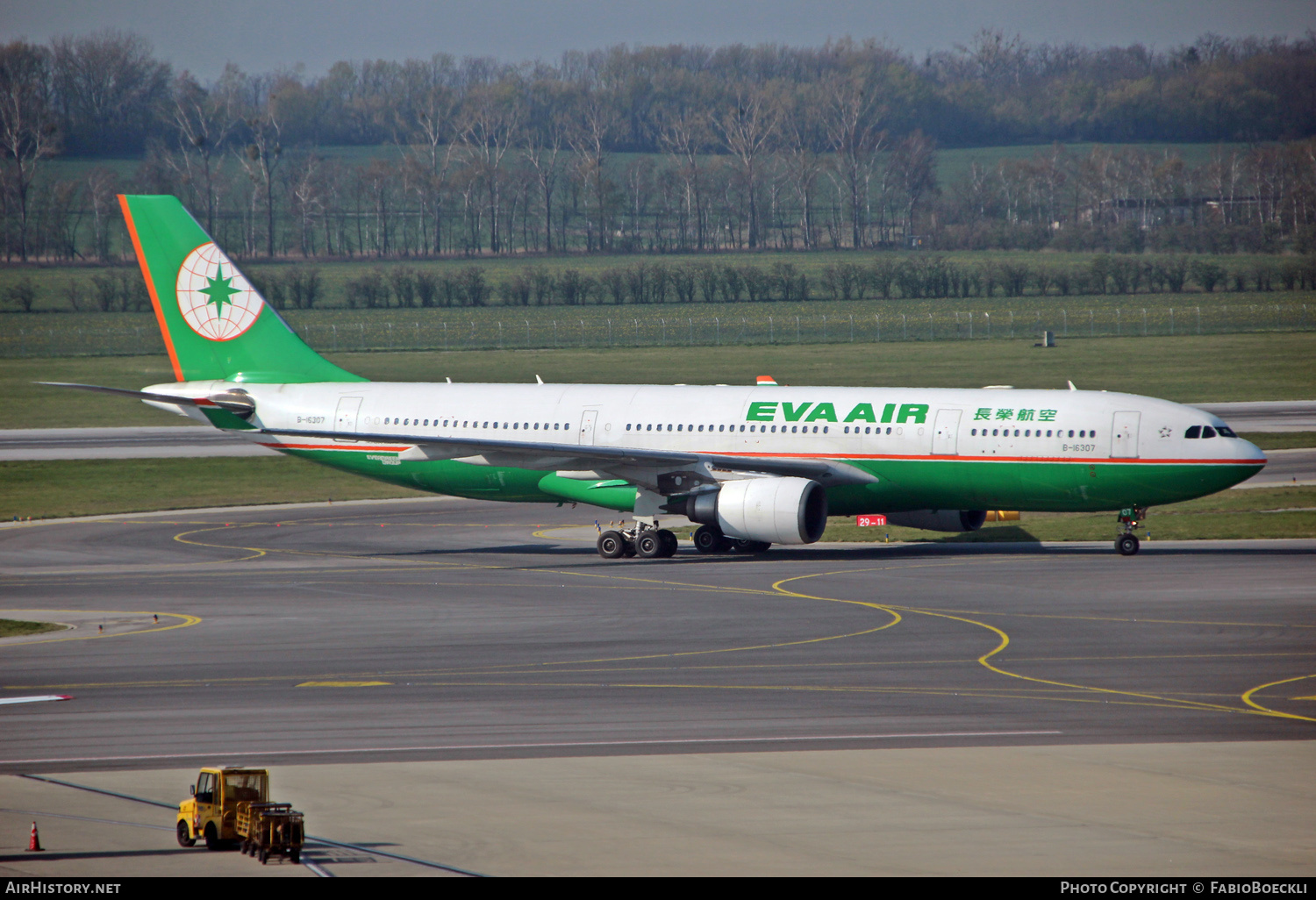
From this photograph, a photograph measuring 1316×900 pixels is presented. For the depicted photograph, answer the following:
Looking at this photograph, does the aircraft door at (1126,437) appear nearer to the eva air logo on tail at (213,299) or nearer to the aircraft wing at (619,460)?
the aircraft wing at (619,460)

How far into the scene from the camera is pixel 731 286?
544 ft

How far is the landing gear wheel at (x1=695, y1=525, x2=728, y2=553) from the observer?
45.5 meters

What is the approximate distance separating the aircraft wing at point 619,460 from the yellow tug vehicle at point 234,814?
2645cm

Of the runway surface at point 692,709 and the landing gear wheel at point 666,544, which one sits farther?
the landing gear wheel at point 666,544

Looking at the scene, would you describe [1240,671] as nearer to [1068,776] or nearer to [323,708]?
[1068,776]

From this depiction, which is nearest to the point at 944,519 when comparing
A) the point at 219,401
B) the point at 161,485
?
the point at 219,401

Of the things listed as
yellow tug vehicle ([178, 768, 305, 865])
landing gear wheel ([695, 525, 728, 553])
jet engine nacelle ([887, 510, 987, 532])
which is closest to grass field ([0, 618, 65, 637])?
yellow tug vehicle ([178, 768, 305, 865])

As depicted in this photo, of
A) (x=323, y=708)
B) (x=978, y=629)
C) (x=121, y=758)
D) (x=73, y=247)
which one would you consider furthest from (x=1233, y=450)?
(x=73, y=247)

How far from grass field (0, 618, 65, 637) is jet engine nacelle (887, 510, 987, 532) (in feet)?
77.0

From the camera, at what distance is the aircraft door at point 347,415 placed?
4916 centimetres

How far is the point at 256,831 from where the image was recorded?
16.6 m

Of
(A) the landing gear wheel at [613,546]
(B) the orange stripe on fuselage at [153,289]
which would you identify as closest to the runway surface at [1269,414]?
(A) the landing gear wheel at [613,546]

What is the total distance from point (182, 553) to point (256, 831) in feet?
105

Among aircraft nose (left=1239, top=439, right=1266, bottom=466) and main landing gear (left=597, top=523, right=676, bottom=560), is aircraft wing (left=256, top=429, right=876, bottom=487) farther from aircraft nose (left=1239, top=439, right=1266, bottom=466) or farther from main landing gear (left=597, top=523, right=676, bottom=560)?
aircraft nose (left=1239, top=439, right=1266, bottom=466)
